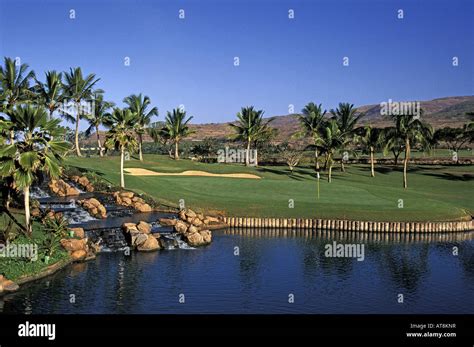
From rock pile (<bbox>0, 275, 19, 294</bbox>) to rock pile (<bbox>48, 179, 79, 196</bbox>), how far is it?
1328 inches

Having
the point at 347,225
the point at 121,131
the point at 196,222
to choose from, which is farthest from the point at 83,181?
the point at 347,225

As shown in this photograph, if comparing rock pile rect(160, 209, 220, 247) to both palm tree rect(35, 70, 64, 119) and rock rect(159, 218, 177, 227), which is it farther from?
palm tree rect(35, 70, 64, 119)

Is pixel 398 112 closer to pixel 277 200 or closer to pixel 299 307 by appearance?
pixel 277 200

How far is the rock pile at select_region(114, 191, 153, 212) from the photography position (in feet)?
190

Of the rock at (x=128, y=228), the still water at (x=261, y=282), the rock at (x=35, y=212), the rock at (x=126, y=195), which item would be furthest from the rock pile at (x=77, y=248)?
the rock at (x=126, y=195)

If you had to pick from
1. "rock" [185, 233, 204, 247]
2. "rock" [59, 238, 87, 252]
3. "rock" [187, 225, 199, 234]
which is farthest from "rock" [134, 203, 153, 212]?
"rock" [59, 238, 87, 252]

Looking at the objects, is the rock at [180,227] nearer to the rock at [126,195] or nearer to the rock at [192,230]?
the rock at [192,230]

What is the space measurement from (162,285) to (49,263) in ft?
29.5

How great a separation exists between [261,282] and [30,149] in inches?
751

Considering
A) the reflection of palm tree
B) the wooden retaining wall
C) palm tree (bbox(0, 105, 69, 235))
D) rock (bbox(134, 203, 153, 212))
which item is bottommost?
the reflection of palm tree

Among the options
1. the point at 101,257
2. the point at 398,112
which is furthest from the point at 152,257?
the point at 398,112

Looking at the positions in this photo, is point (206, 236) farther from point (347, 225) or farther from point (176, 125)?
point (176, 125)

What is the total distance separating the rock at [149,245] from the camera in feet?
139

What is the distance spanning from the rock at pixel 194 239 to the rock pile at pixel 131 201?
1414 cm
